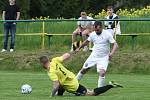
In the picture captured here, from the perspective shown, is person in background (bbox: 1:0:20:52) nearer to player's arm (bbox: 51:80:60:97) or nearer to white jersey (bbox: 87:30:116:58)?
white jersey (bbox: 87:30:116:58)

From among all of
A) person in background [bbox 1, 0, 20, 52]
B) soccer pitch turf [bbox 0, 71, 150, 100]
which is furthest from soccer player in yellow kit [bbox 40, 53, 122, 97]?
person in background [bbox 1, 0, 20, 52]

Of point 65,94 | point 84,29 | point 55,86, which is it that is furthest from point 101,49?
point 84,29

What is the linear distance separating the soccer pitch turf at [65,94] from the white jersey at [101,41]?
1007 mm

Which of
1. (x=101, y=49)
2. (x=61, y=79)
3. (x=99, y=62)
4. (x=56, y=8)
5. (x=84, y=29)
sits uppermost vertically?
(x=56, y=8)

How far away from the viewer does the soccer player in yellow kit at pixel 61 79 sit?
14.8 meters

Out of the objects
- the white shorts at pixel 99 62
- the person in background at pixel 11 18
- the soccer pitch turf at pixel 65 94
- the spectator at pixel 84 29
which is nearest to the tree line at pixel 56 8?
the person in background at pixel 11 18

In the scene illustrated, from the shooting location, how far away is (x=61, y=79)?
49.4 feet

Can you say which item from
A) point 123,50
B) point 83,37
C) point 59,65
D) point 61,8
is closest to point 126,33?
point 123,50

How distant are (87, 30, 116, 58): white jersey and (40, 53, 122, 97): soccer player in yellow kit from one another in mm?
1577

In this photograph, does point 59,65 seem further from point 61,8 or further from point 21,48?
point 61,8

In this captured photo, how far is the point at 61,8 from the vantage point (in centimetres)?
5516

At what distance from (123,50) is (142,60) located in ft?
8.56

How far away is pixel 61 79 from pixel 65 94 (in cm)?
117

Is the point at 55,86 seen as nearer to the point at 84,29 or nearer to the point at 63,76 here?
the point at 63,76
